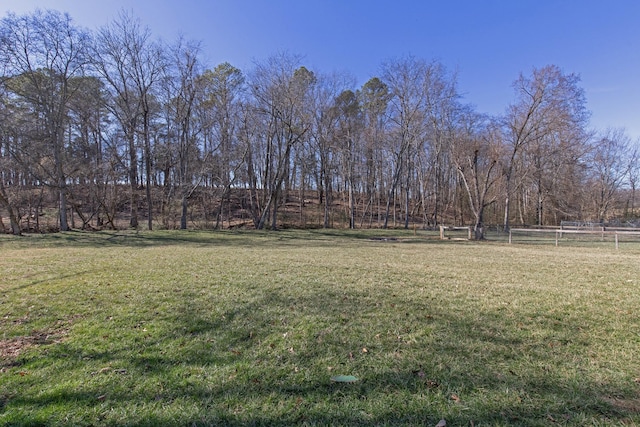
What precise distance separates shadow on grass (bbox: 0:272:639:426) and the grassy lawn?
15mm

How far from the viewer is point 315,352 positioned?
328 centimetres

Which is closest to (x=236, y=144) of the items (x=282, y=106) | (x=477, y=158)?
(x=282, y=106)

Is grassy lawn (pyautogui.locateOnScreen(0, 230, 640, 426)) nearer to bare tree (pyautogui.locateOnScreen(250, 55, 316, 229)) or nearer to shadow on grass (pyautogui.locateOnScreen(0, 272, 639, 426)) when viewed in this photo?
shadow on grass (pyautogui.locateOnScreen(0, 272, 639, 426))

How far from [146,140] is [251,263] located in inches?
729

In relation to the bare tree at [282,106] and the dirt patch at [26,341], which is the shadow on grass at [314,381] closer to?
the dirt patch at [26,341]

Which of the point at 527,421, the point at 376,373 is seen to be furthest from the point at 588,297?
the point at 376,373

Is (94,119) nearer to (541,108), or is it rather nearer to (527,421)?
(527,421)

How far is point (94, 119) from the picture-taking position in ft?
79.4

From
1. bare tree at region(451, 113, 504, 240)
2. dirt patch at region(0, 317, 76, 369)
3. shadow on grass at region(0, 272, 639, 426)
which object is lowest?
shadow on grass at region(0, 272, 639, 426)

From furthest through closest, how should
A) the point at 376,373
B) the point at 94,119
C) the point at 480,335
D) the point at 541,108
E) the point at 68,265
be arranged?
1. the point at 94,119
2. the point at 541,108
3. the point at 68,265
4. the point at 480,335
5. the point at 376,373

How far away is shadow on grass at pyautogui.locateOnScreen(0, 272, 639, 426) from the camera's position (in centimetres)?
227

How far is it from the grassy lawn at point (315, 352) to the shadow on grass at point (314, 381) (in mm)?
15

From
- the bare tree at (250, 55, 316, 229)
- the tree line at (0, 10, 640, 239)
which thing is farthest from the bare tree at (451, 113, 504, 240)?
the bare tree at (250, 55, 316, 229)

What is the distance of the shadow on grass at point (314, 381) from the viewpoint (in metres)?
2.27
